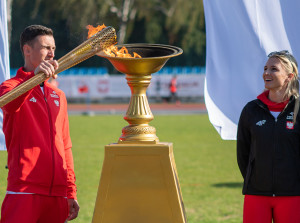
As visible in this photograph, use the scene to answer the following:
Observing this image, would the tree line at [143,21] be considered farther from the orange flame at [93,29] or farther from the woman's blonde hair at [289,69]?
the woman's blonde hair at [289,69]

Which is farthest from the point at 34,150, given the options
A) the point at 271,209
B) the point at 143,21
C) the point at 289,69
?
the point at 143,21

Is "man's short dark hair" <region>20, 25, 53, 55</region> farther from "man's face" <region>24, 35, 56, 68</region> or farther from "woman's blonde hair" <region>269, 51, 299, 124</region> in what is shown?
"woman's blonde hair" <region>269, 51, 299, 124</region>

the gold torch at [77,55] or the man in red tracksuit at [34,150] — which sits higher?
the gold torch at [77,55]

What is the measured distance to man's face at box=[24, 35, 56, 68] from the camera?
335 cm

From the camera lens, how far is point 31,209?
10.7 feet

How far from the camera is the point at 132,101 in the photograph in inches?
142

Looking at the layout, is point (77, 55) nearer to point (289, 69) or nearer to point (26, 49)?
point (26, 49)

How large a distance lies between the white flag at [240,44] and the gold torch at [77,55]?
85cm

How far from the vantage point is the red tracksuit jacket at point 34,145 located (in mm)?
3268

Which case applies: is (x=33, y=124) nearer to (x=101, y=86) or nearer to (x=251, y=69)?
(x=251, y=69)

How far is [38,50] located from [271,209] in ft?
5.67

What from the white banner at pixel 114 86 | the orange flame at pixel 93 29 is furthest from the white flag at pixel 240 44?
the white banner at pixel 114 86

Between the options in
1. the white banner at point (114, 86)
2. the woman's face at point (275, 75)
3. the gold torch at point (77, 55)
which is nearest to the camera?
the gold torch at point (77, 55)

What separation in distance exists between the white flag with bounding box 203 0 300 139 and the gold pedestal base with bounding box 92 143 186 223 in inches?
26.2
